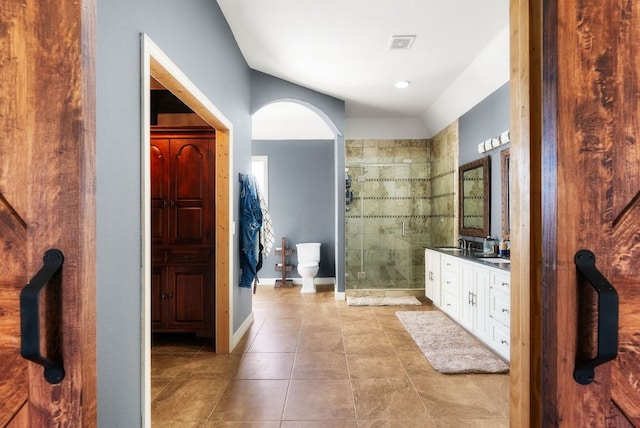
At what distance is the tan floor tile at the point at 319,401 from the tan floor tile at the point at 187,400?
0.51 metres

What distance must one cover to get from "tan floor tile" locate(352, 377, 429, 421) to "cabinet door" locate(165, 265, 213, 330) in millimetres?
1527

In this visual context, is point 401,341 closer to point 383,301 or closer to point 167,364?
point 383,301

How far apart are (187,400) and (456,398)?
178cm

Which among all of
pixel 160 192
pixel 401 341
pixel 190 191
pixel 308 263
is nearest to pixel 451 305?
pixel 401 341

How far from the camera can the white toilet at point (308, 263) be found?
17.8 feet

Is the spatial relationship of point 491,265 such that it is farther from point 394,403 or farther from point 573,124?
point 573,124

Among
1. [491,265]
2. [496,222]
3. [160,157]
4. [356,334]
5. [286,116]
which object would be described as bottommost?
[356,334]

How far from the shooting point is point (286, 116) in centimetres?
582

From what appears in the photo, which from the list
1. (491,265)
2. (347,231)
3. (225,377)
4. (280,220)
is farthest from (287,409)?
(280,220)

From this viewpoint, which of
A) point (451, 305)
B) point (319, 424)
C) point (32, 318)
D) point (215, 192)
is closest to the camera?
point (32, 318)

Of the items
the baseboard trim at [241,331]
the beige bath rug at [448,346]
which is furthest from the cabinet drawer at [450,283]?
the baseboard trim at [241,331]

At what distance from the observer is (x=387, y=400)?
2.21 m

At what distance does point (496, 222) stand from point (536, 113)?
319 cm

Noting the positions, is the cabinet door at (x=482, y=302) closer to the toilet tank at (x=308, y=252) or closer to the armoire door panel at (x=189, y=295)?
the armoire door panel at (x=189, y=295)
